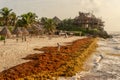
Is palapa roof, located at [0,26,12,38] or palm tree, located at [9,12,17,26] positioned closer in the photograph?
palapa roof, located at [0,26,12,38]

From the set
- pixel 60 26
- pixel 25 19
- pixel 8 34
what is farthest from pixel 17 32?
pixel 60 26

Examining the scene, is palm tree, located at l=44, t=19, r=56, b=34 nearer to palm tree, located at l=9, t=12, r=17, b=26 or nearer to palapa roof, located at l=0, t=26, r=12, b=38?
palm tree, located at l=9, t=12, r=17, b=26

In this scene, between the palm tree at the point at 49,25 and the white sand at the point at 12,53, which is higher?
the palm tree at the point at 49,25

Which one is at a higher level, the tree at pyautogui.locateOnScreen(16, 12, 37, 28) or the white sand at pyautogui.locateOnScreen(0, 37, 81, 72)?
the tree at pyautogui.locateOnScreen(16, 12, 37, 28)

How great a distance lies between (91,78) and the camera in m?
19.8

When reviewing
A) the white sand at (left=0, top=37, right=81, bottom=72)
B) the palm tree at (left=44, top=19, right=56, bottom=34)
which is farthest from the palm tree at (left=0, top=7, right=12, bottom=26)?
the white sand at (left=0, top=37, right=81, bottom=72)

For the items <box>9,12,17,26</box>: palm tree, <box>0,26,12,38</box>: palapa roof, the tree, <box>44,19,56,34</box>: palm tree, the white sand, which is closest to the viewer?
the white sand

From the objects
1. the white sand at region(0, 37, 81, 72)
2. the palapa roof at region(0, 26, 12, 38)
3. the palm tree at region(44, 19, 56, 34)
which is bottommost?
the white sand at region(0, 37, 81, 72)

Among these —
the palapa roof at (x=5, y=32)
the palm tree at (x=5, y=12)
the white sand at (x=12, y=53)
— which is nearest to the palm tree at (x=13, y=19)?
the palm tree at (x=5, y=12)

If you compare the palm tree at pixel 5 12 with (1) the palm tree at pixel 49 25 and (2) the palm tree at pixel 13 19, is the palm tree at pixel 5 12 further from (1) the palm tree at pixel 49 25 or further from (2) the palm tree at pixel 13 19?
(1) the palm tree at pixel 49 25

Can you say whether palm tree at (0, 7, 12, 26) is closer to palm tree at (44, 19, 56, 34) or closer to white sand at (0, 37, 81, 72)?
palm tree at (44, 19, 56, 34)

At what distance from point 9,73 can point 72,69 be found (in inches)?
223

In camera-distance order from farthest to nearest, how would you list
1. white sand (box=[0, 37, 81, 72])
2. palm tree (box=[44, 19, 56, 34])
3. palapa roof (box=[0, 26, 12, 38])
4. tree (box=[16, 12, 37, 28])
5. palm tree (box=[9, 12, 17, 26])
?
palm tree (box=[44, 19, 56, 34]) → palm tree (box=[9, 12, 17, 26]) → tree (box=[16, 12, 37, 28]) → palapa roof (box=[0, 26, 12, 38]) → white sand (box=[0, 37, 81, 72])

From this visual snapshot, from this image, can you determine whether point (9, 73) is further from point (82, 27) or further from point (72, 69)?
point (82, 27)
